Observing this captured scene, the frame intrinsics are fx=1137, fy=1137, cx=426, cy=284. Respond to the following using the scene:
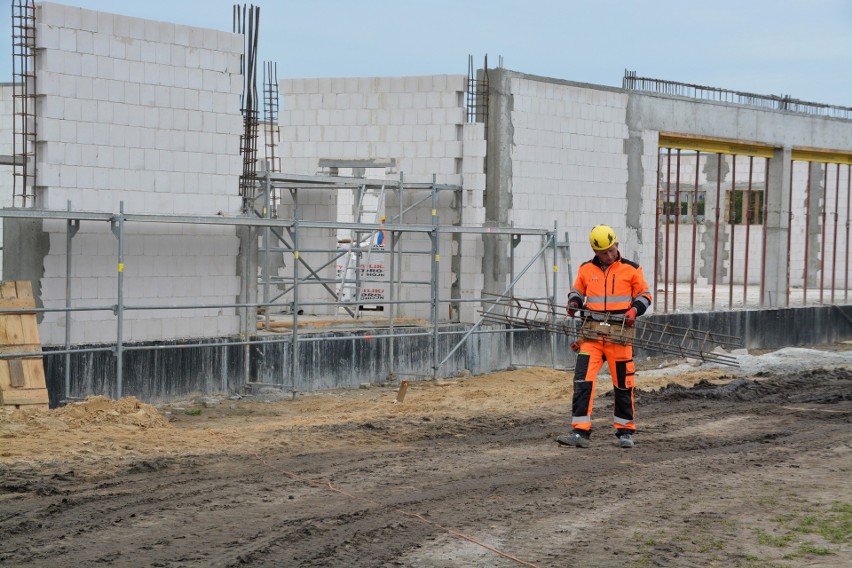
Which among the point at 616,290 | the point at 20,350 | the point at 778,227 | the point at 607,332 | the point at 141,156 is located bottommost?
the point at 20,350

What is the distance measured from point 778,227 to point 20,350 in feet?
60.8

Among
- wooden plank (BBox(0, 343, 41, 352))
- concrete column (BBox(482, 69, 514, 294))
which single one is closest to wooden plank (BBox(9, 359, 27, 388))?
wooden plank (BBox(0, 343, 41, 352))

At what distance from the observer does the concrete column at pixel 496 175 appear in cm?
1858

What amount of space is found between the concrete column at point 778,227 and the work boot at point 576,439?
16.3 metres

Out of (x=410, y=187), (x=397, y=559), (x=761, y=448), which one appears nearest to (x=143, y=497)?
(x=397, y=559)

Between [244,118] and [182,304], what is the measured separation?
9.34ft

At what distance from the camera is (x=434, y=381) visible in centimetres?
1652

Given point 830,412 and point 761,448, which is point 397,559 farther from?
point 830,412

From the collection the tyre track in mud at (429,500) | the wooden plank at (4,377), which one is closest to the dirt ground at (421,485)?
the tyre track in mud at (429,500)

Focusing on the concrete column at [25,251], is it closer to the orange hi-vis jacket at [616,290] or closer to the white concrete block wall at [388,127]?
the orange hi-vis jacket at [616,290]

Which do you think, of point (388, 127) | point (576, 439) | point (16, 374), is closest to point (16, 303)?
point (16, 374)

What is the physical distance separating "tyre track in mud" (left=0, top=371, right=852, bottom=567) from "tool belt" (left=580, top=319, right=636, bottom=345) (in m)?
1.04

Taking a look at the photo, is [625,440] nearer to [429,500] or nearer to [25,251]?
[429,500]

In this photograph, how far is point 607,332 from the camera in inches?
413
